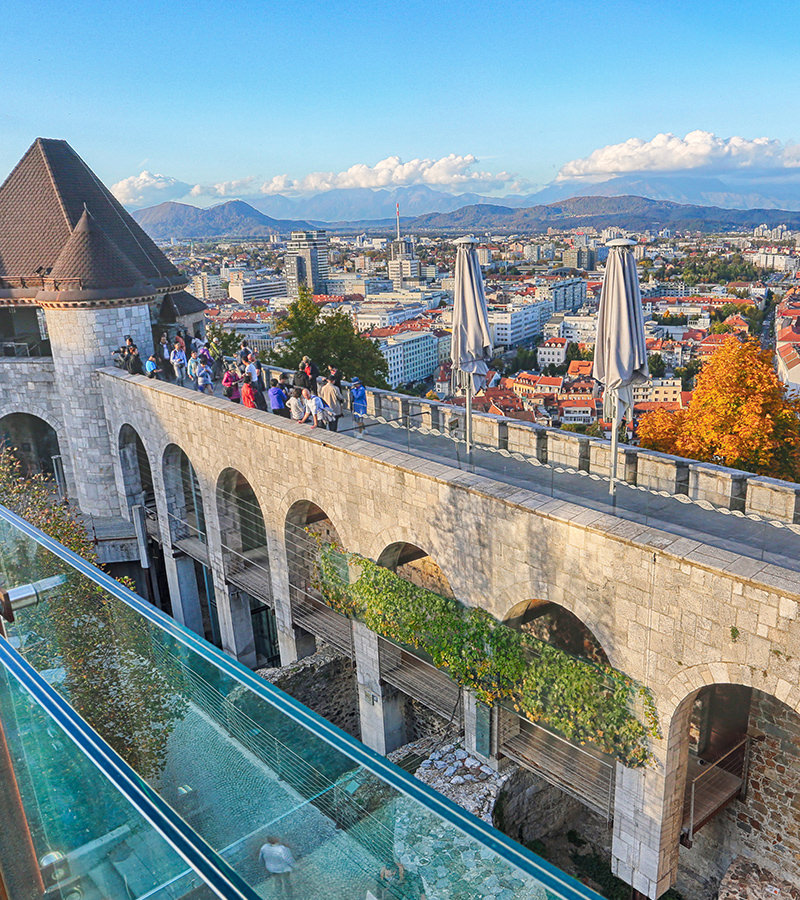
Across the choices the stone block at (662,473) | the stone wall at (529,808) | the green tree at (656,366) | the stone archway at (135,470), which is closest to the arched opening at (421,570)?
the stone wall at (529,808)

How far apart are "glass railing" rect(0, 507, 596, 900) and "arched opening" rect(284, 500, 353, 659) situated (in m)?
11.0

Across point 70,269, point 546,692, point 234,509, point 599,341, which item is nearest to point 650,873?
point 546,692

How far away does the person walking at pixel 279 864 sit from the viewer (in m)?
3.20

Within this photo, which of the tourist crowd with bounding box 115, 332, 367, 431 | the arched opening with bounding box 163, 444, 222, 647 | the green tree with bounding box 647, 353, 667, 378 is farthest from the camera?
the green tree with bounding box 647, 353, 667, 378

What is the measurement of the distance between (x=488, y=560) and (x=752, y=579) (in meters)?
4.21

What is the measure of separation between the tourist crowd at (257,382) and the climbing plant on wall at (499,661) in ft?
10.0

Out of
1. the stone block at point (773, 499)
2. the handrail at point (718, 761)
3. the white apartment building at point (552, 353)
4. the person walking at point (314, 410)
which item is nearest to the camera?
the stone block at point (773, 499)

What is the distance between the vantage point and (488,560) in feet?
38.2

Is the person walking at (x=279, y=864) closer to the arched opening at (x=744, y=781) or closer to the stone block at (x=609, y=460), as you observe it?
the arched opening at (x=744, y=781)

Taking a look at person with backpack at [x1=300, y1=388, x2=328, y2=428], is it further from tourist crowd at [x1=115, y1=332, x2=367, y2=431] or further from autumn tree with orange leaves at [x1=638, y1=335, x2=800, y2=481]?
autumn tree with orange leaves at [x1=638, y1=335, x2=800, y2=481]

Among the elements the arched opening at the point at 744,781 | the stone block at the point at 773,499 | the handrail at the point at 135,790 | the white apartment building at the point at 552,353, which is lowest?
the white apartment building at the point at 552,353

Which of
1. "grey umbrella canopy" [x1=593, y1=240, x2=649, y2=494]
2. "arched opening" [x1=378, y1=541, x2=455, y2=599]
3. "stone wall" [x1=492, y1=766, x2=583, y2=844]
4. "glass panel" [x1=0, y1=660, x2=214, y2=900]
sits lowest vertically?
"stone wall" [x1=492, y1=766, x2=583, y2=844]

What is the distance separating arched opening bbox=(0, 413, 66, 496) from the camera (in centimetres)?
2819

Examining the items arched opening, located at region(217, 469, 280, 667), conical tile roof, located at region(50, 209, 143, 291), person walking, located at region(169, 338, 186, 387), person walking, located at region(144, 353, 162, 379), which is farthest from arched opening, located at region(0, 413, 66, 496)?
arched opening, located at region(217, 469, 280, 667)
